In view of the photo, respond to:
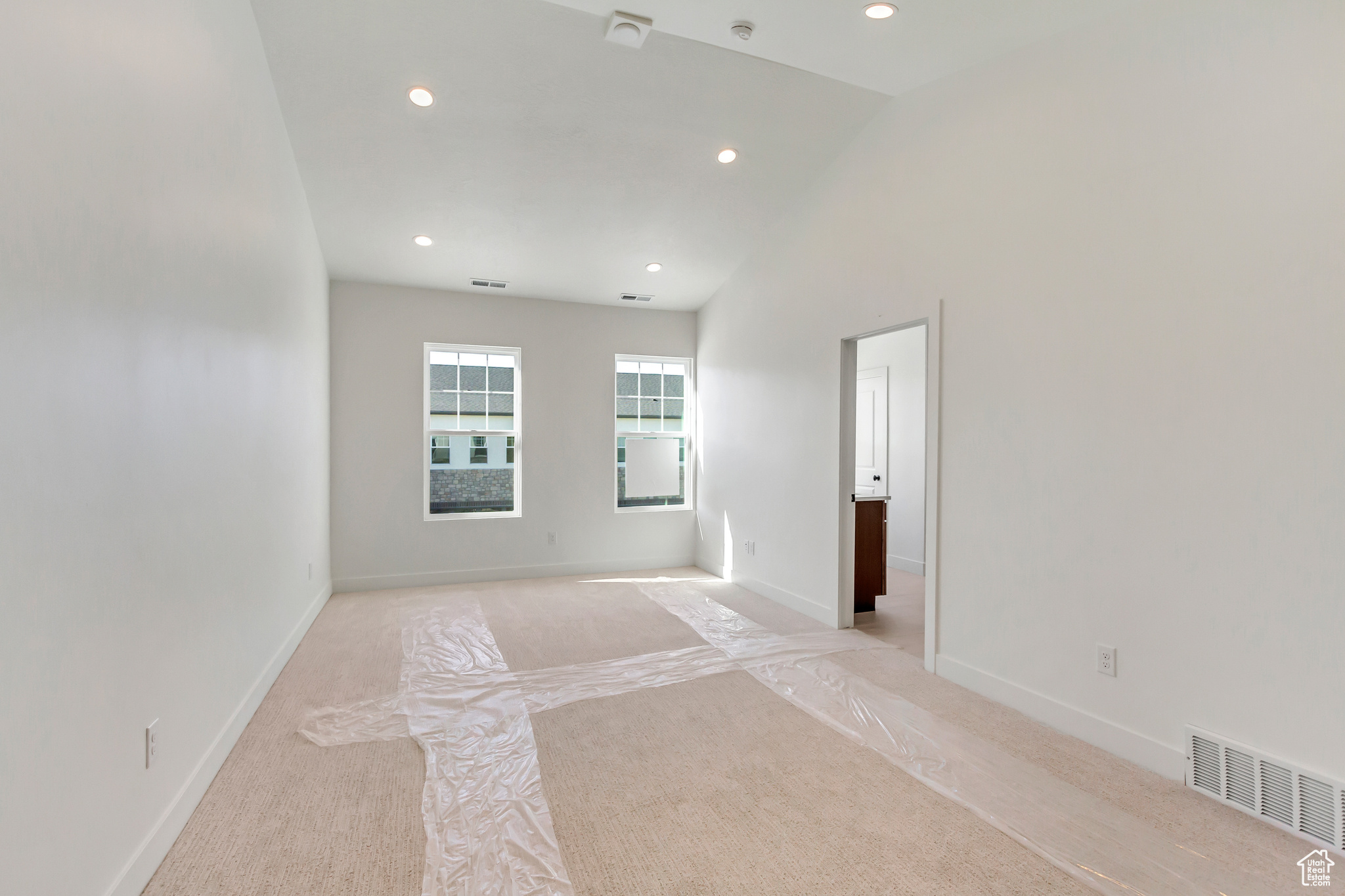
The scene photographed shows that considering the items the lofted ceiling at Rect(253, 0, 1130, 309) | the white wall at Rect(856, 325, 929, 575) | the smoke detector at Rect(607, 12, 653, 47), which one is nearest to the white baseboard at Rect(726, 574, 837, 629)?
the white wall at Rect(856, 325, 929, 575)

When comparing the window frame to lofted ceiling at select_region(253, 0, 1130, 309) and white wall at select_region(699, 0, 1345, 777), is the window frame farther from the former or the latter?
white wall at select_region(699, 0, 1345, 777)

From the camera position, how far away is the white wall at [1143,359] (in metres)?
2.12

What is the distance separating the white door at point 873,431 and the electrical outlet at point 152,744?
593cm

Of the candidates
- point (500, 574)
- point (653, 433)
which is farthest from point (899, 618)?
point (500, 574)

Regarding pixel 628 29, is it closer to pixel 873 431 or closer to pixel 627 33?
pixel 627 33

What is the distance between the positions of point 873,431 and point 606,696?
4.73 metres

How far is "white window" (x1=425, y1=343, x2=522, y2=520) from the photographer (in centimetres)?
591

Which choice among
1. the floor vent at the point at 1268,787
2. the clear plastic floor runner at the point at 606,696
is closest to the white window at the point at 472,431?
the clear plastic floor runner at the point at 606,696

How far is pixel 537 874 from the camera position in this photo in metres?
1.87

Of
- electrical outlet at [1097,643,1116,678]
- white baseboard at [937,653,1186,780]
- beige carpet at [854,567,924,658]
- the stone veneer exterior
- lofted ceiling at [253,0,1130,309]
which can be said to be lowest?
beige carpet at [854,567,924,658]

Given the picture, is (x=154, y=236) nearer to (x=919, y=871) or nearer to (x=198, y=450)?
(x=198, y=450)

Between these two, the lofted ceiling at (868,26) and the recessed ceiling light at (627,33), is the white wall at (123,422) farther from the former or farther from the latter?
the lofted ceiling at (868,26)

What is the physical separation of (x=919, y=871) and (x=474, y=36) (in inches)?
148

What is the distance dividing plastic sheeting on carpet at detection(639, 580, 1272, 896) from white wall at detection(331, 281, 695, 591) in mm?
2902
